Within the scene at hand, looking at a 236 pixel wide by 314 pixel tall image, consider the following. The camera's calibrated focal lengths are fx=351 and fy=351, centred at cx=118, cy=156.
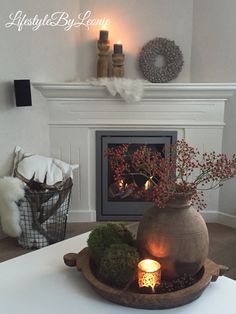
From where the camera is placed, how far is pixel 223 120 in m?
2.78

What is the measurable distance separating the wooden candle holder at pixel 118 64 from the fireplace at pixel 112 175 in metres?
0.48

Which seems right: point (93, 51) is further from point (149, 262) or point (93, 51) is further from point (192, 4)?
point (149, 262)

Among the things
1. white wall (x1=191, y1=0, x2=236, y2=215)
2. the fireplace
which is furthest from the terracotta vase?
white wall (x1=191, y1=0, x2=236, y2=215)

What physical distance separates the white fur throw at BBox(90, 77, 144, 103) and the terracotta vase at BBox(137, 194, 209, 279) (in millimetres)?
1682

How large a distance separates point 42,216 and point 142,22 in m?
1.74

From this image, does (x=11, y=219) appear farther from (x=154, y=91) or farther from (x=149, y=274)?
(x=149, y=274)

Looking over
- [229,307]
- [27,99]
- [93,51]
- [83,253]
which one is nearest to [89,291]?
[83,253]

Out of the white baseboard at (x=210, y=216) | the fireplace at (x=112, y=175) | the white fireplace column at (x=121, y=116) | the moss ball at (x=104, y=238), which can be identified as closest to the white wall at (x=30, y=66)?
the white fireplace column at (x=121, y=116)

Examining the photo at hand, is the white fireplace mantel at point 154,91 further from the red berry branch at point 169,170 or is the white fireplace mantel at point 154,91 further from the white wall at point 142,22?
the red berry branch at point 169,170

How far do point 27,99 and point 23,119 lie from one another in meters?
0.21

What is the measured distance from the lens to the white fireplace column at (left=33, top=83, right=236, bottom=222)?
2729 mm

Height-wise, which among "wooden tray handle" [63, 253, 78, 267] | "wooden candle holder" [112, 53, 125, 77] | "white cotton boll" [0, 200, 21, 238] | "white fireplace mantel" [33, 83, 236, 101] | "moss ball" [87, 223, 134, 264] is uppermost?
"wooden candle holder" [112, 53, 125, 77]

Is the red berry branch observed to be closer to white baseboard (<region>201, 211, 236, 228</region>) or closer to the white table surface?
the white table surface

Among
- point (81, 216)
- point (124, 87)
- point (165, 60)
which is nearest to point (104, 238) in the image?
point (124, 87)
